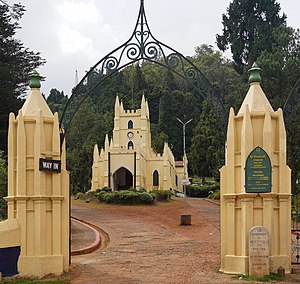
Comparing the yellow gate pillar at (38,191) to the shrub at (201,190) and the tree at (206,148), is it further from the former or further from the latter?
the tree at (206,148)

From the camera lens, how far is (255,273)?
37.5ft

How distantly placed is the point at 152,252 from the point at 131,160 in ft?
112

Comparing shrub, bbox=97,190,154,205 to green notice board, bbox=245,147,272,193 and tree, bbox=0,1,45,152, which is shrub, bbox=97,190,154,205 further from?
green notice board, bbox=245,147,272,193

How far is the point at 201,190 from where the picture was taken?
185 ft

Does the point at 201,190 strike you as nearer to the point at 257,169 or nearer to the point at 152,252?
the point at 152,252

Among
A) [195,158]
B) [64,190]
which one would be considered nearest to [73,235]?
[64,190]

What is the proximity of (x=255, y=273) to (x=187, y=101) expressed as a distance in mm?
69701

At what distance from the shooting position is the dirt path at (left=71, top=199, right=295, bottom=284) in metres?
12.1

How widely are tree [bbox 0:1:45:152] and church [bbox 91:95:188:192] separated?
2035 cm

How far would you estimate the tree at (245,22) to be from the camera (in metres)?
59.9

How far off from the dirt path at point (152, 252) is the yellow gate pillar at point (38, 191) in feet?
2.75

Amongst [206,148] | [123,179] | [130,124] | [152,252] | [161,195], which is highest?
[130,124]

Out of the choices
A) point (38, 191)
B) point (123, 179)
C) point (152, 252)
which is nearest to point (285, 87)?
point (152, 252)

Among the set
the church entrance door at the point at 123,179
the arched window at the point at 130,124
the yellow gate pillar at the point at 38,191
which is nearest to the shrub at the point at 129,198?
the church entrance door at the point at 123,179
